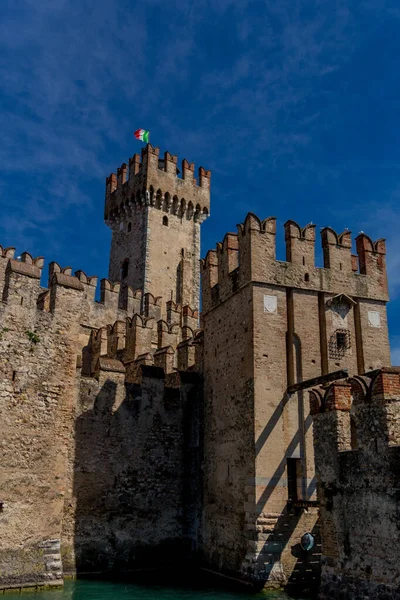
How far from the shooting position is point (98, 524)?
54.3 ft

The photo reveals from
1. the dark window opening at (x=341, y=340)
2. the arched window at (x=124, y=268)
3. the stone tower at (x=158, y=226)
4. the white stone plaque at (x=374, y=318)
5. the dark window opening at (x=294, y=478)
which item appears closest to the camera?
the dark window opening at (x=294, y=478)

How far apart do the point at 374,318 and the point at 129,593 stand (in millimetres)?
10411

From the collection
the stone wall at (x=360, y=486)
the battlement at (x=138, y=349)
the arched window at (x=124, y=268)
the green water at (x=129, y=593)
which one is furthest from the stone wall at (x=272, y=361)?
the arched window at (x=124, y=268)

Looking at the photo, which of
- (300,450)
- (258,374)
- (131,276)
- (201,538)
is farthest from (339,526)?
(131,276)

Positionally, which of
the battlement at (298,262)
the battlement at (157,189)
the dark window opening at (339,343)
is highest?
the battlement at (157,189)

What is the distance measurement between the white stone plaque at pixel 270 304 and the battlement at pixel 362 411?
12.7 ft

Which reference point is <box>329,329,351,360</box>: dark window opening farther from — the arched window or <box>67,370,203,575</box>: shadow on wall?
the arched window

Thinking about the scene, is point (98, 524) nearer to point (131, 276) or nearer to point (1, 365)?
point (1, 365)

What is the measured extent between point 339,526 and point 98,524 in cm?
761

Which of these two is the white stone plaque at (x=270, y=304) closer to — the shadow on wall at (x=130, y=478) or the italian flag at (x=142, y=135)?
the shadow on wall at (x=130, y=478)

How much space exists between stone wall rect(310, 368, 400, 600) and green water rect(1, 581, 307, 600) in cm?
250

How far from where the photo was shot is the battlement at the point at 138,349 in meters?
19.9

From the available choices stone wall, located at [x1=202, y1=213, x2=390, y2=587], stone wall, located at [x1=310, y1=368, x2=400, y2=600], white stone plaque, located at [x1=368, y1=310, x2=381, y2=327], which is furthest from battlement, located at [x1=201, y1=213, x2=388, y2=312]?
stone wall, located at [x1=310, y1=368, x2=400, y2=600]

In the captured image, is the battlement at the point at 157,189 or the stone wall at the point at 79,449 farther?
the battlement at the point at 157,189
